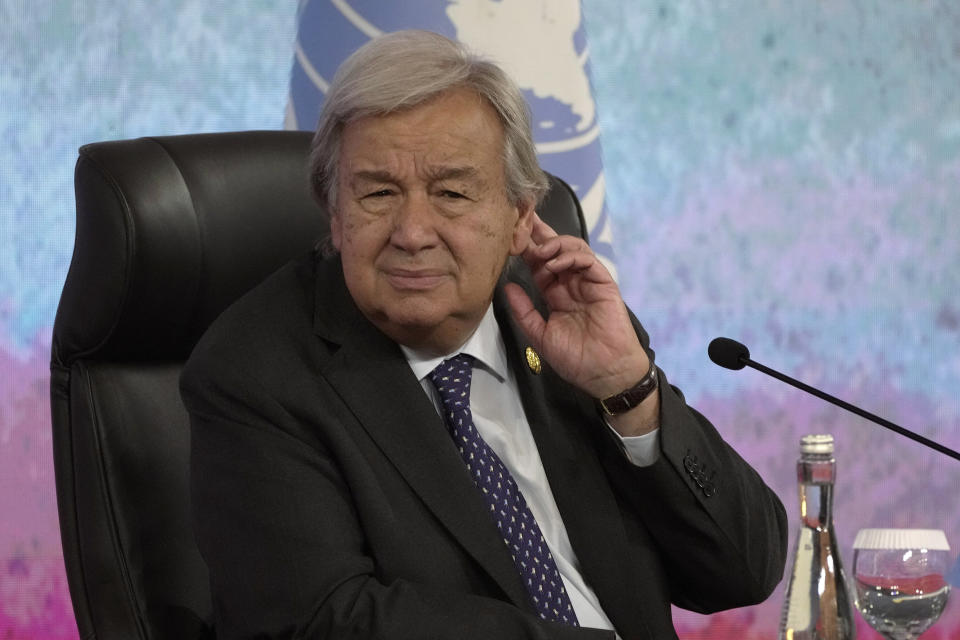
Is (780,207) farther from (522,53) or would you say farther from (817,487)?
(817,487)

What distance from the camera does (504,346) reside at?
5.53 ft

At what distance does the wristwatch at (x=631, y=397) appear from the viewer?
1.54 metres

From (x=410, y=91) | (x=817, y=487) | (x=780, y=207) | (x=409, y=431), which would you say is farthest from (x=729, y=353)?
(x=780, y=207)

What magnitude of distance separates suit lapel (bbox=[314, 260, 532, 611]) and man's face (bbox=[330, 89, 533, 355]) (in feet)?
0.15

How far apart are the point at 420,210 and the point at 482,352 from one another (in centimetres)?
24

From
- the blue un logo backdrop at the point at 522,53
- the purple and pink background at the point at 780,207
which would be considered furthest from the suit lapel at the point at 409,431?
the purple and pink background at the point at 780,207

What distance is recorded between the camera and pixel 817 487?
1117 mm

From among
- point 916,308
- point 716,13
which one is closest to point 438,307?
point 716,13

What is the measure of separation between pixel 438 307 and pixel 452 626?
0.40m

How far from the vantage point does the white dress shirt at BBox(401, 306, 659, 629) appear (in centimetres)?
154

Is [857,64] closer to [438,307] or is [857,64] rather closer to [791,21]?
[791,21]

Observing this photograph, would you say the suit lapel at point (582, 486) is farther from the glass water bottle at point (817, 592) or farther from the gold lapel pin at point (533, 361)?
the glass water bottle at point (817, 592)

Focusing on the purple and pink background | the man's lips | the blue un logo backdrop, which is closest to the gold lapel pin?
the man's lips

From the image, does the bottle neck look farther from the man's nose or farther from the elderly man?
the man's nose
